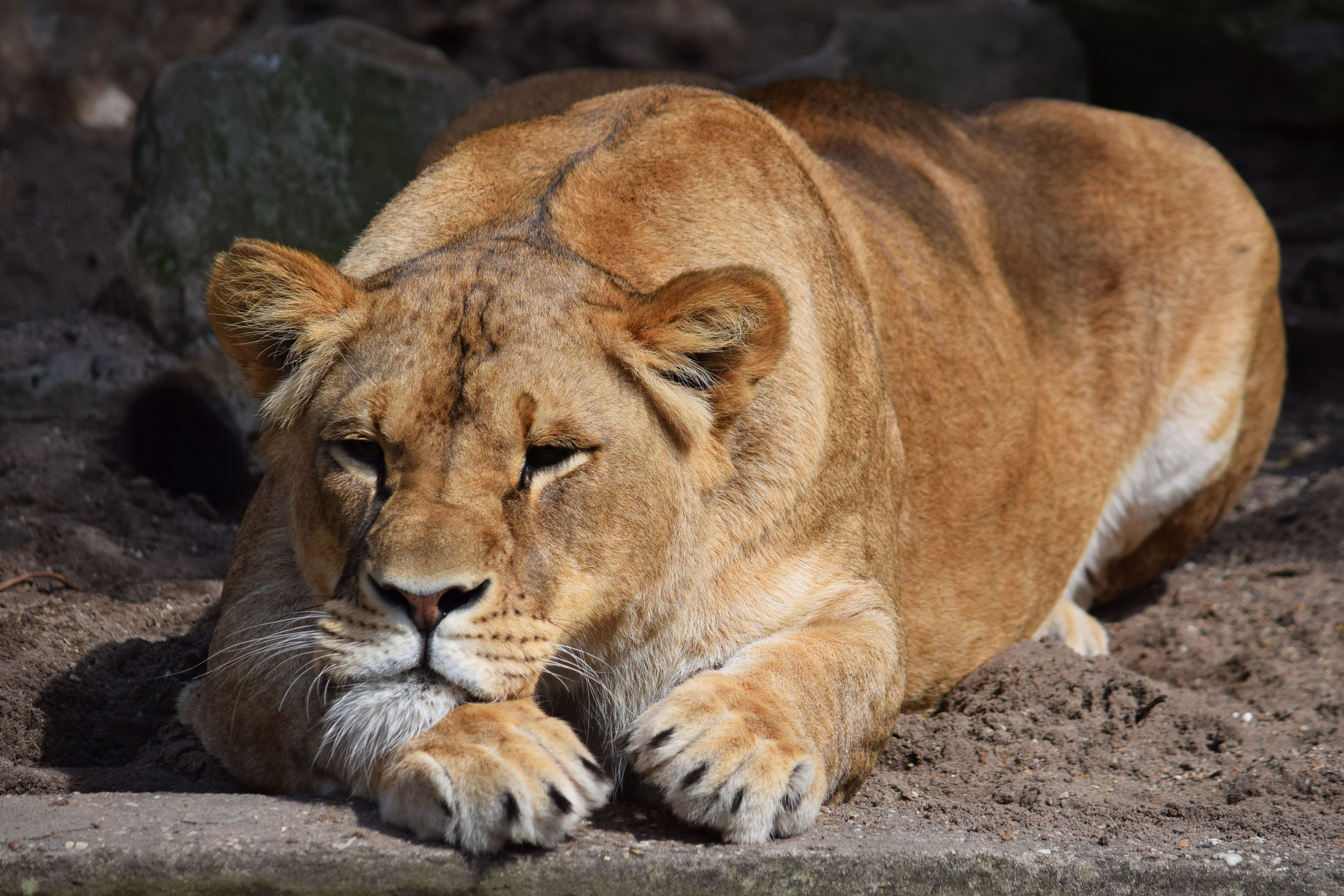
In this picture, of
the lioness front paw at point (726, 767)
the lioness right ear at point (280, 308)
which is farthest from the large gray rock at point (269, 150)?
the lioness front paw at point (726, 767)

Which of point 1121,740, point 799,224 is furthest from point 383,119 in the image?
point 1121,740

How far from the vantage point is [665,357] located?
2.95 m

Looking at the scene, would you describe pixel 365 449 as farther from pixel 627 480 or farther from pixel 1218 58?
pixel 1218 58

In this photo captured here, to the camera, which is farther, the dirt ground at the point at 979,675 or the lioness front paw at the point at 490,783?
the dirt ground at the point at 979,675

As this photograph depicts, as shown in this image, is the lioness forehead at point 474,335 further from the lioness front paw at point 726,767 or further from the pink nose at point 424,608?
the lioness front paw at point 726,767

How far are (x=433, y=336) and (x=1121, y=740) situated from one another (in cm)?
225

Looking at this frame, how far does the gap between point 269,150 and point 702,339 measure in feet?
13.5

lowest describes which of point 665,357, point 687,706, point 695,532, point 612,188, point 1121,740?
point 1121,740

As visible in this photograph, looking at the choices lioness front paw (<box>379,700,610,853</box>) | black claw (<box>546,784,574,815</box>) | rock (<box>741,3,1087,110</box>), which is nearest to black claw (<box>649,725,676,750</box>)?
lioness front paw (<box>379,700,610,853</box>)

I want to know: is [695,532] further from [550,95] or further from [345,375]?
[550,95]

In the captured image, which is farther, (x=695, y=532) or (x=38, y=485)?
(x=38, y=485)

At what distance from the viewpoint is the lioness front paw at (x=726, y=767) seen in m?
2.68

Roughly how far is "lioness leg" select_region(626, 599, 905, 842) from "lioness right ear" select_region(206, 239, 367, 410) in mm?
1067

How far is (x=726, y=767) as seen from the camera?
269 centimetres
